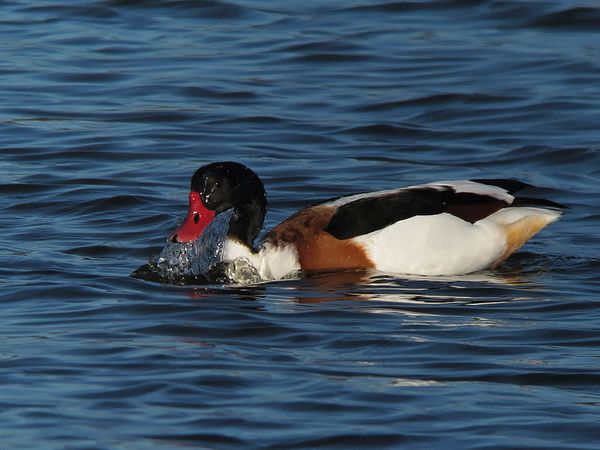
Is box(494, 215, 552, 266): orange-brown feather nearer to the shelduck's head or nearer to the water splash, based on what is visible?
the shelduck's head

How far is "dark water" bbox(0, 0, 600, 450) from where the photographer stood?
5965 mm

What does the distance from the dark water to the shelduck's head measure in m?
0.40

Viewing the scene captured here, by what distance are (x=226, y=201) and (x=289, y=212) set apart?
1647 mm

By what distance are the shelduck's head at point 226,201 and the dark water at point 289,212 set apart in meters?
0.40

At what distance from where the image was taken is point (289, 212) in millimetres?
10391

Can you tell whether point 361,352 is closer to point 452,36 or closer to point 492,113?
point 492,113

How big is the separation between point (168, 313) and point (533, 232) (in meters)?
2.42

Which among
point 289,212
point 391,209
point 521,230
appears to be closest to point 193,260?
point 391,209

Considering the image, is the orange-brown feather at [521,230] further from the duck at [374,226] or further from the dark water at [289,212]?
the dark water at [289,212]

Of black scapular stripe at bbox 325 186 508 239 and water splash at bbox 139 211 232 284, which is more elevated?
black scapular stripe at bbox 325 186 508 239

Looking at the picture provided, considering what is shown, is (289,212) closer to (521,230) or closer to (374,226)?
(374,226)

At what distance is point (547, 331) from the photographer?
7.29m

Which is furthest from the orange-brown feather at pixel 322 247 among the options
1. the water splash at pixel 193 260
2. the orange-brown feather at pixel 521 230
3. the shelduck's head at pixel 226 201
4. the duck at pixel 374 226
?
the orange-brown feather at pixel 521 230

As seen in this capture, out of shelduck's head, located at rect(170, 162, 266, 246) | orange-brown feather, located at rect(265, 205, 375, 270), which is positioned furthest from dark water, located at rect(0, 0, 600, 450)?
shelduck's head, located at rect(170, 162, 266, 246)
